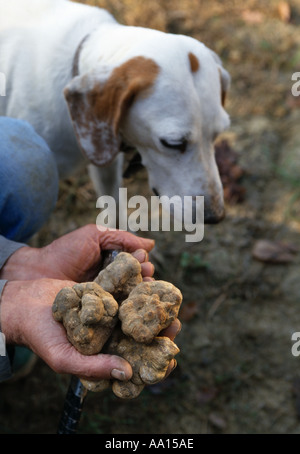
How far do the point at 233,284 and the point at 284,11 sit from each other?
1818mm

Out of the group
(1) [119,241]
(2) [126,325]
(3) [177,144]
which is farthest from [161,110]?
(2) [126,325]

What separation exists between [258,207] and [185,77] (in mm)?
970

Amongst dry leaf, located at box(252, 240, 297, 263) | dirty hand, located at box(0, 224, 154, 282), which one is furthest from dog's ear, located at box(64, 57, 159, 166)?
dry leaf, located at box(252, 240, 297, 263)

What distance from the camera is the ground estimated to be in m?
1.61

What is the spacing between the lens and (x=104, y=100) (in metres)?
1.36

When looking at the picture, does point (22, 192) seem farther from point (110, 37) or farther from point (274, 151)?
point (274, 151)

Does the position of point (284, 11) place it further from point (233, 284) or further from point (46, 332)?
point (46, 332)

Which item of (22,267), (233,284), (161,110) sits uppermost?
(161,110)

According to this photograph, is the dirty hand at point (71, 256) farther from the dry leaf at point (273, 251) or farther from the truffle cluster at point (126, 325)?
Result: the dry leaf at point (273, 251)

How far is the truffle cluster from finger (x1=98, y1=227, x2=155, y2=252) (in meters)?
0.20

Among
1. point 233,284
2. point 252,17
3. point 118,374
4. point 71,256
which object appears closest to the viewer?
point 118,374

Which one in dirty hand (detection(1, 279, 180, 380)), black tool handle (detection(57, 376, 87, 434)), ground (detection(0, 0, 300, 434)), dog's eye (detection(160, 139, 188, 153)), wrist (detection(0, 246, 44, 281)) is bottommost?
ground (detection(0, 0, 300, 434))

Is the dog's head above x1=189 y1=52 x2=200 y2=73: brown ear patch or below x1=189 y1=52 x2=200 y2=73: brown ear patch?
below

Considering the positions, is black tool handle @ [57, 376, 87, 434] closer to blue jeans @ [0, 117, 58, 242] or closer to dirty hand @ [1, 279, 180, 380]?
dirty hand @ [1, 279, 180, 380]
